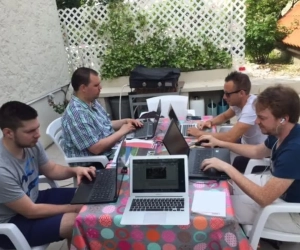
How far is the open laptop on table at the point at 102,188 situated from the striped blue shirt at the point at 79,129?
50cm

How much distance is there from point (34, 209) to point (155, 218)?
0.71 meters

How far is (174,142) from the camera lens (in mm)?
1810

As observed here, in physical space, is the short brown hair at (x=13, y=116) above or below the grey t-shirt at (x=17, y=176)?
above

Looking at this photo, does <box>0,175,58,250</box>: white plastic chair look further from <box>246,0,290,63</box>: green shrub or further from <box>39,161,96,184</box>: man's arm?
<box>246,0,290,63</box>: green shrub

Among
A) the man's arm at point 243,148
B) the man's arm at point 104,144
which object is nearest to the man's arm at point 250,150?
the man's arm at point 243,148

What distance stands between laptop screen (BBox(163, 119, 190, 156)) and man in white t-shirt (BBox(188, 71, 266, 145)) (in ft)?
1.21

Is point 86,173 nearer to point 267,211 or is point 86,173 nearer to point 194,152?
point 194,152

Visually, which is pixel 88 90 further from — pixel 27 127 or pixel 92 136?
pixel 27 127

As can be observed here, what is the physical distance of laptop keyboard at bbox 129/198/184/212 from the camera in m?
1.31

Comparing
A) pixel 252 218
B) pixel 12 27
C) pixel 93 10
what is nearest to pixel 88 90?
pixel 252 218

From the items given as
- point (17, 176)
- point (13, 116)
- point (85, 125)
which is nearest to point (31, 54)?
point (85, 125)

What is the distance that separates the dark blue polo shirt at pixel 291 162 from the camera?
4.48ft

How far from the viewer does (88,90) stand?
2.30 metres

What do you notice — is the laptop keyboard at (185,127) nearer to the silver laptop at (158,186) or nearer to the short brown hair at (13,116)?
the silver laptop at (158,186)
